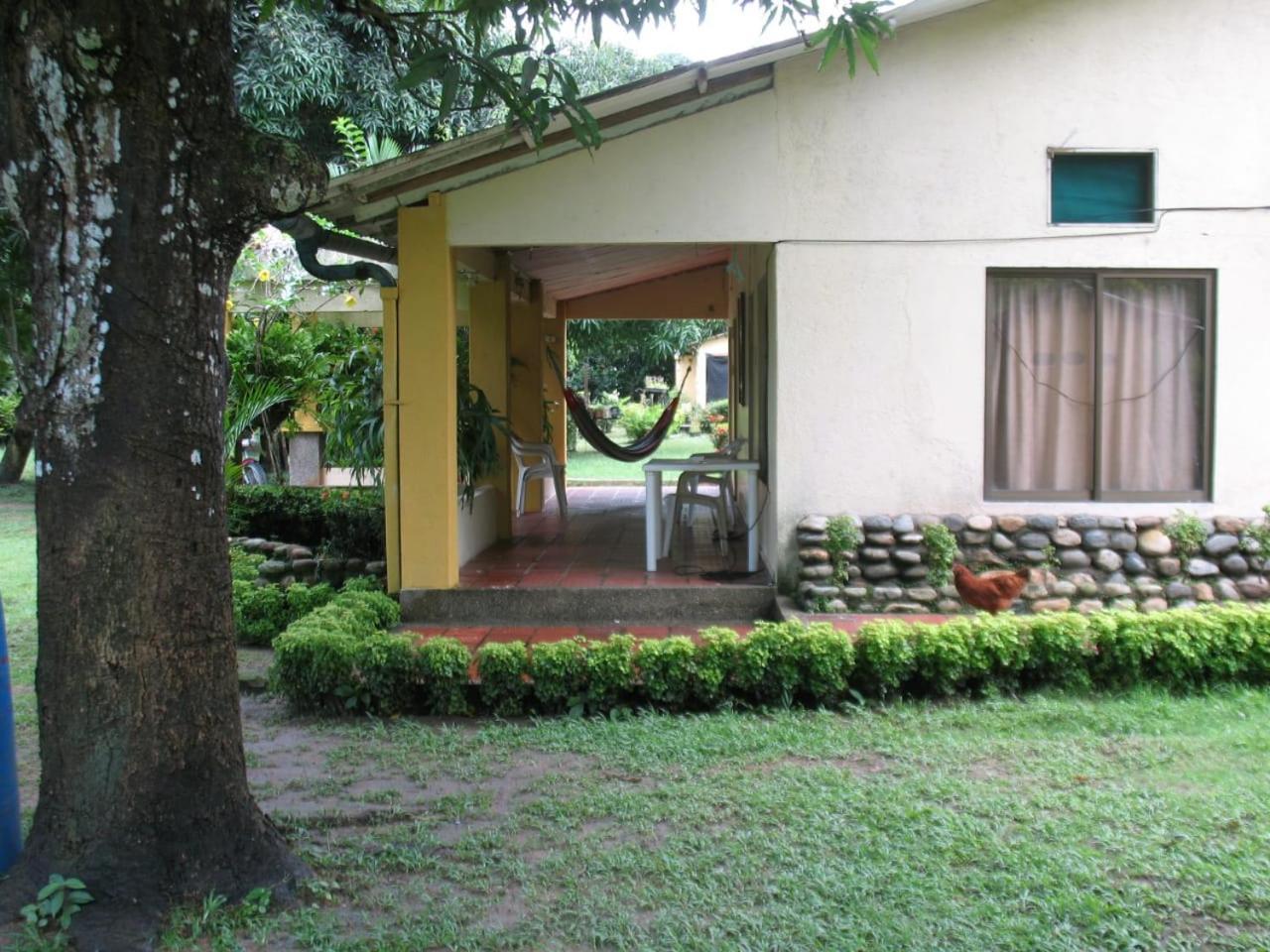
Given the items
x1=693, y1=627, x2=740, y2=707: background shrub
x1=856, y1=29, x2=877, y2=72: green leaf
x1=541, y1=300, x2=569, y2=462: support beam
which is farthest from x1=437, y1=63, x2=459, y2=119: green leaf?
x1=541, y1=300, x2=569, y2=462: support beam

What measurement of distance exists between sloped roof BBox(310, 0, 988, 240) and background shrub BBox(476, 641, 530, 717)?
2.34m

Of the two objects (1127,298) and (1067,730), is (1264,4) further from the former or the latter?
(1067,730)

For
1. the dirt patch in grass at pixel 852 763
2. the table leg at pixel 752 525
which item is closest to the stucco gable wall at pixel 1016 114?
the table leg at pixel 752 525

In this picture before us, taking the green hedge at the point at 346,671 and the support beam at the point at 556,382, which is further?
the support beam at the point at 556,382

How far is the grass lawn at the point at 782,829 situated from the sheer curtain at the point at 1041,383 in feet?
5.76

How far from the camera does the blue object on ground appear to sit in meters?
3.13

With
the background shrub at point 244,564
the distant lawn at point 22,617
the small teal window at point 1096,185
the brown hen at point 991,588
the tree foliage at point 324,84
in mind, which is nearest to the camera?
the distant lawn at point 22,617

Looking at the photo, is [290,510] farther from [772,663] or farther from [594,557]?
[772,663]

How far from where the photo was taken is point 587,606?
6398mm

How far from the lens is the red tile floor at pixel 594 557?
6688 millimetres

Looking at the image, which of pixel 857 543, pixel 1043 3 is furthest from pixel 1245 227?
pixel 857 543

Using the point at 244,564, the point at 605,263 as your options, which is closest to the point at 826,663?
the point at 244,564

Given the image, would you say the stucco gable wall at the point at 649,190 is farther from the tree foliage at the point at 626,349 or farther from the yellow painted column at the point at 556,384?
the tree foliage at the point at 626,349

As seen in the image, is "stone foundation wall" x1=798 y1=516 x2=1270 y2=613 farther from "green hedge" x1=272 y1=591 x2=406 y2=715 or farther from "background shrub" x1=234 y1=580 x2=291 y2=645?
"background shrub" x1=234 y1=580 x2=291 y2=645
